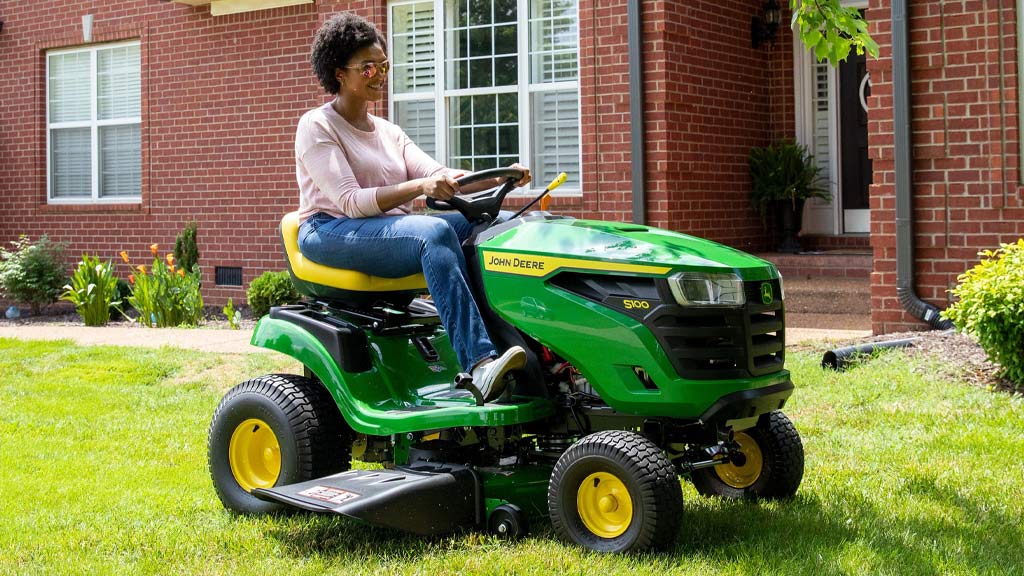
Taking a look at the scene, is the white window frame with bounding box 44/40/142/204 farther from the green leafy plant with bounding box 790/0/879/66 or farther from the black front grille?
the black front grille

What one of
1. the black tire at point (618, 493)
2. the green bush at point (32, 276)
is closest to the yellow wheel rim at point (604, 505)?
the black tire at point (618, 493)

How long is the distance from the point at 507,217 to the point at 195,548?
1.55 metres

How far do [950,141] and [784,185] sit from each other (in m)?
2.90

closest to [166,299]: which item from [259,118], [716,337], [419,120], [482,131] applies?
[259,118]

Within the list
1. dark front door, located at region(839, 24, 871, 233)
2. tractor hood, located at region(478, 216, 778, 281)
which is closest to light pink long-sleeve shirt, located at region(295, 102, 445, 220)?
tractor hood, located at region(478, 216, 778, 281)

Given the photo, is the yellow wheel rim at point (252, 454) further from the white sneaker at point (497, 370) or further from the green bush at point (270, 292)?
the green bush at point (270, 292)

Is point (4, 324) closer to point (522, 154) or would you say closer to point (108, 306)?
point (108, 306)

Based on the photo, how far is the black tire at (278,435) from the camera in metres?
4.45

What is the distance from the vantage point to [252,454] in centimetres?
466

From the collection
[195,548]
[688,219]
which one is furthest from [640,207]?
[195,548]

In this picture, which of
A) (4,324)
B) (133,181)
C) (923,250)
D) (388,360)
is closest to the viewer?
(388,360)

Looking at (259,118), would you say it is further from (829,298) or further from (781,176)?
(829,298)

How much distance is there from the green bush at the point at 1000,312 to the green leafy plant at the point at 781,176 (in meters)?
4.28

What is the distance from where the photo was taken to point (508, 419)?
3.98 metres
